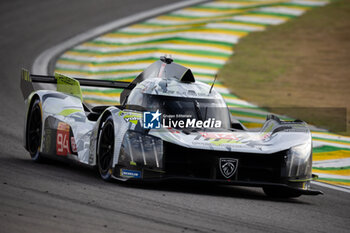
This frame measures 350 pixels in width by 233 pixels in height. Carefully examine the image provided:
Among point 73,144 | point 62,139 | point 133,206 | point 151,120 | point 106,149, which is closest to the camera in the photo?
point 133,206

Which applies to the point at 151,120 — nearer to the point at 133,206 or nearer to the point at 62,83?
the point at 133,206

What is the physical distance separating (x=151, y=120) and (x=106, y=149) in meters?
0.79

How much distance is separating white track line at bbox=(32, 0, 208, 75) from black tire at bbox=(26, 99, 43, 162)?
8.12 metres

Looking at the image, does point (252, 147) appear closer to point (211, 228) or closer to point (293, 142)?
point (293, 142)

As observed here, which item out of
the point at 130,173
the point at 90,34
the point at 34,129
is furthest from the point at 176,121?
the point at 90,34

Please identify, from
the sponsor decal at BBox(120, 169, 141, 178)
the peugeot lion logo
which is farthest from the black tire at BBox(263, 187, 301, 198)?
the sponsor decal at BBox(120, 169, 141, 178)

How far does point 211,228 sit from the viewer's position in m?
6.40

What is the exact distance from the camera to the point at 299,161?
861 cm

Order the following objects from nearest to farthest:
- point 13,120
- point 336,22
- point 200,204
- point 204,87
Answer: point 200,204, point 204,87, point 13,120, point 336,22

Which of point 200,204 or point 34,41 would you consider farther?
point 34,41

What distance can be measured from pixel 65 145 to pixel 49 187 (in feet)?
7.11

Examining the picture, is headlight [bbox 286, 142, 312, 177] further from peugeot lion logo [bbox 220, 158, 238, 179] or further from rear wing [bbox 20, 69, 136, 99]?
rear wing [bbox 20, 69, 136, 99]

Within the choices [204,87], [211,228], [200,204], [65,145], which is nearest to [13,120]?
[65,145]

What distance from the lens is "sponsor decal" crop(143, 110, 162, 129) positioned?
841 cm
